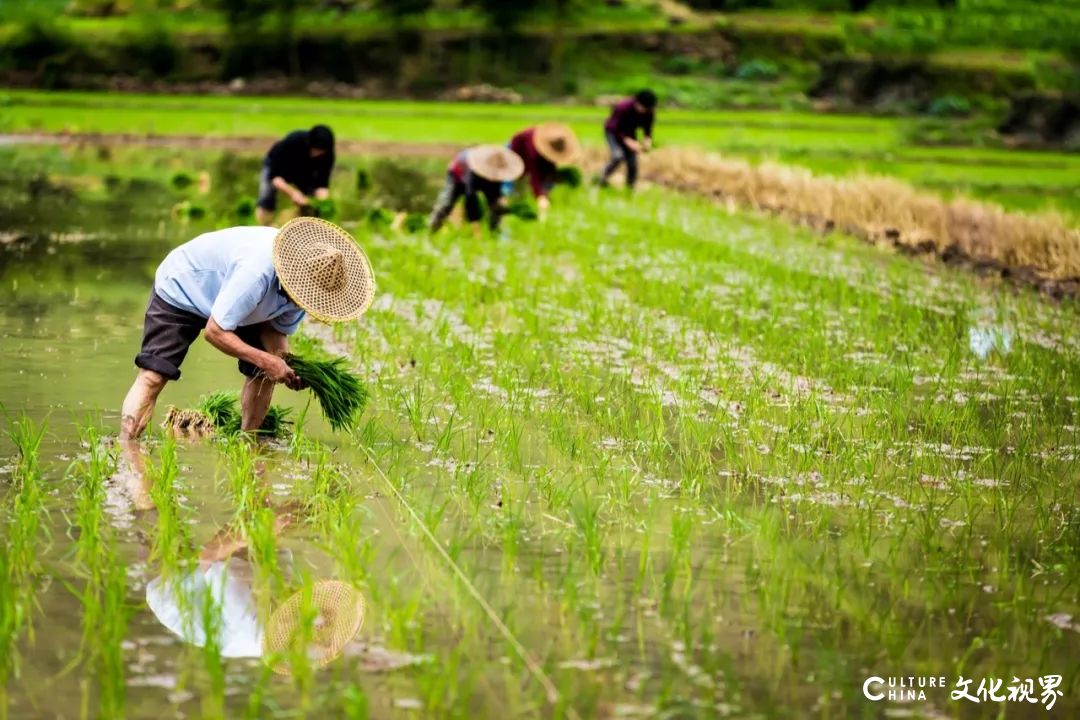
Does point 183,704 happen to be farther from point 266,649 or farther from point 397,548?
point 397,548

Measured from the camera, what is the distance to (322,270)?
18.8 feet

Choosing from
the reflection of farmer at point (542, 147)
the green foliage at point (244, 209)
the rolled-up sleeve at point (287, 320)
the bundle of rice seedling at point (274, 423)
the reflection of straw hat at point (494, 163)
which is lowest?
the green foliage at point (244, 209)

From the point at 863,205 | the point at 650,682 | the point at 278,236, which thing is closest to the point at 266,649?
the point at 650,682

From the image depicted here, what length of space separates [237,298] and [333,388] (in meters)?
0.67

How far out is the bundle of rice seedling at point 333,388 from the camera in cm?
620

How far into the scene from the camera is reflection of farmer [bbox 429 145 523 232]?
12.5 m

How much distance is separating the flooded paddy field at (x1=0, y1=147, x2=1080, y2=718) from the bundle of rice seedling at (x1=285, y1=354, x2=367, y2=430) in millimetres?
102

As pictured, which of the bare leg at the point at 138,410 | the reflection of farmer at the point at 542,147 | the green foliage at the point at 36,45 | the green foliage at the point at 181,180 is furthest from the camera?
the green foliage at the point at 36,45

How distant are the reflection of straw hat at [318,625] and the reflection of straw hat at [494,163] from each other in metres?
8.13

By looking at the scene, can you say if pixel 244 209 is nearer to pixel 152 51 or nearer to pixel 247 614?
pixel 247 614

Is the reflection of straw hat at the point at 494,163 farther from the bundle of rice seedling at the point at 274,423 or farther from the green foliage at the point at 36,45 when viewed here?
the green foliage at the point at 36,45

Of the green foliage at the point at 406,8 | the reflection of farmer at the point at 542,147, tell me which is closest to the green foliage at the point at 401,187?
the reflection of farmer at the point at 542,147

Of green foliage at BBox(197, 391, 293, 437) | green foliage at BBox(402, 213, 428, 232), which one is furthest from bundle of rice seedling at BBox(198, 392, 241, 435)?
green foliage at BBox(402, 213, 428, 232)

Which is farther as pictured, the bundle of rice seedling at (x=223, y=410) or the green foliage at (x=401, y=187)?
the green foliage at (x=401, y=187)
